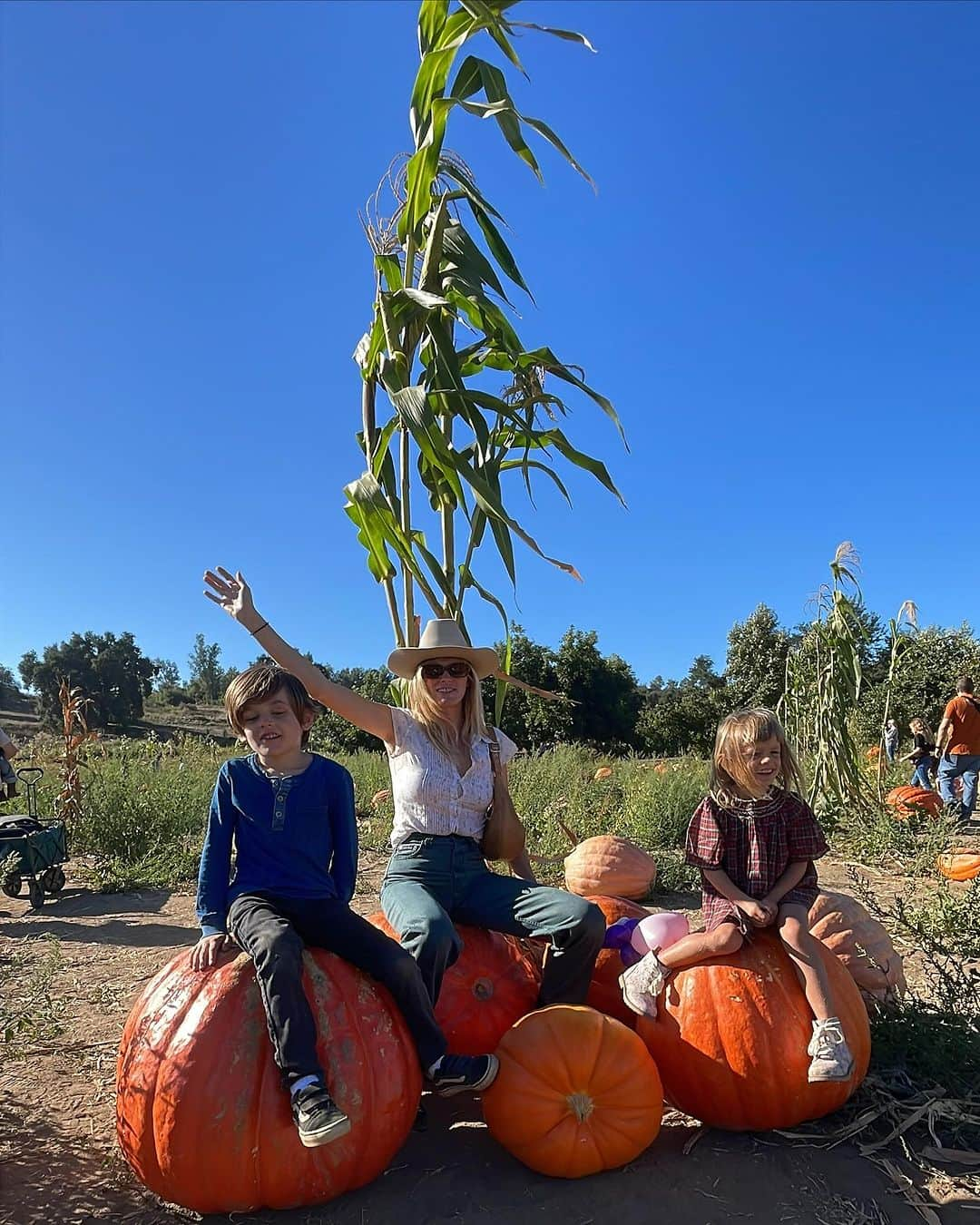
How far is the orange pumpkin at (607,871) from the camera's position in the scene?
16.5 feet

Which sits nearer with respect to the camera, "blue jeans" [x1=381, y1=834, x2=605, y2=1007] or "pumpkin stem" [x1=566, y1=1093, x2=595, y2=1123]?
"pumpkin stem" [x1=566, y1=1093, x2=595, y2=1123]

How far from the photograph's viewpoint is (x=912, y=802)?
7629mm

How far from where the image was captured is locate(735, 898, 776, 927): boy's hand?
Result: 253 cm

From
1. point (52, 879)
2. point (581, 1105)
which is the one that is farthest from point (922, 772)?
→ point (581, 1105)

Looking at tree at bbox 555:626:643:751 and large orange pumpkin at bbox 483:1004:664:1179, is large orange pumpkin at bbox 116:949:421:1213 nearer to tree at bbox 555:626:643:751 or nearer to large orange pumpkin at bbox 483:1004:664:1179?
large orange pumpkin at bbox 483:1004:664:1179

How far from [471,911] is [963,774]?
26.2 ft

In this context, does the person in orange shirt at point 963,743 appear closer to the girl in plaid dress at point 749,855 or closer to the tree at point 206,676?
the girl in plaid dress at point 749,855

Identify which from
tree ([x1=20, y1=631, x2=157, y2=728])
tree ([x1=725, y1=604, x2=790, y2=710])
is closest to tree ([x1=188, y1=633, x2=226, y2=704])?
tree ([x1=20, y1=631, x2=157, y2=728])

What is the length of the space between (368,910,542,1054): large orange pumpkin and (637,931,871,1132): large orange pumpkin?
1.27 ft

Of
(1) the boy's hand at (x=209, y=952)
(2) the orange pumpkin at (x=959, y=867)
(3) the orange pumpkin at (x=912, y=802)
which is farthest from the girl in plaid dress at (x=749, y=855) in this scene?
(3) the orange pumpkin at (x=912, y=802)

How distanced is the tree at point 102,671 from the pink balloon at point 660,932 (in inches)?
1421

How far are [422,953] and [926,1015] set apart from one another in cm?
164

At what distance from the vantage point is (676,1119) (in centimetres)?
257

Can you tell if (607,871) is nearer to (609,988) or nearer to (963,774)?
(609,988)
